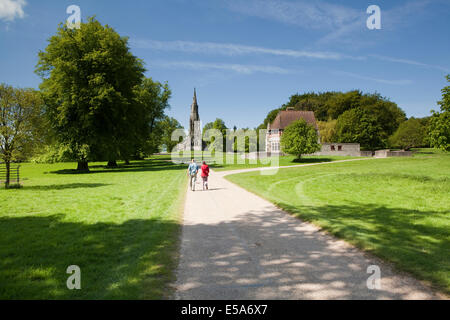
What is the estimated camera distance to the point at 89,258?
514 centimetres

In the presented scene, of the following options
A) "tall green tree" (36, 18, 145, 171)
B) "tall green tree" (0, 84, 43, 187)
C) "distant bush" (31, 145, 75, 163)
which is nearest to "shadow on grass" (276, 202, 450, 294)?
"tall green tree" (0, 84, 43, 187)

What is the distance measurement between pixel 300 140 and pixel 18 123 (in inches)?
1348

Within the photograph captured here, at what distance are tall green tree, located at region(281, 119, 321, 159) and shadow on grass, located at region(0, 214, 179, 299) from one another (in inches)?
1374

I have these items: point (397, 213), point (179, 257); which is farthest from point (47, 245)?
point (397, 213)

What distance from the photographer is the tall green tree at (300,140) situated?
4000cm

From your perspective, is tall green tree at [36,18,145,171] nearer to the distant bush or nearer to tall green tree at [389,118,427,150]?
the distant bush

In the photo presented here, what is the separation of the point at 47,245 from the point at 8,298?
2.42m

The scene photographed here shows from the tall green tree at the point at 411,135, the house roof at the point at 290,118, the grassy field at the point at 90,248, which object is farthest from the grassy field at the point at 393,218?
the house roof at the point at 290,118

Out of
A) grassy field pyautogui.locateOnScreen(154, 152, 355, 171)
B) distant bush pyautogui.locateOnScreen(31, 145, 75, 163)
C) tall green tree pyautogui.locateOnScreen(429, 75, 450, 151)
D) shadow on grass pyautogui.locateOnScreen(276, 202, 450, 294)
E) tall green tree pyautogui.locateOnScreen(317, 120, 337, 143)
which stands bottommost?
shadow on grass pyautogui.locateOnScreen(276, 202, 450, 294)

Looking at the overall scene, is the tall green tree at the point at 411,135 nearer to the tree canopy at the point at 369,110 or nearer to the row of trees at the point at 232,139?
the tree canopy at the point at 369,110

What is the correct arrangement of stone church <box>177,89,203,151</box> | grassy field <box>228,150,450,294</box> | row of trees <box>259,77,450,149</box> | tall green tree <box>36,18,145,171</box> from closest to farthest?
1. grassy field <box>228,150,450,294</box>
2. tall green tree <box>36,18,145,171</box>
3. row of trees <box>259,77,450,149</box>
4. stone church <box>177,89,203,151</box>

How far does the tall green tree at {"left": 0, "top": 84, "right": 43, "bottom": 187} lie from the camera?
15336mm

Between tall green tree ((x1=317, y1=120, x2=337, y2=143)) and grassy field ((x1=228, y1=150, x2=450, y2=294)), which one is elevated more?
tall green tree ((x1=317, y1=120, x2=337, y2=143))

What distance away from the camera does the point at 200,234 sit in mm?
6805
